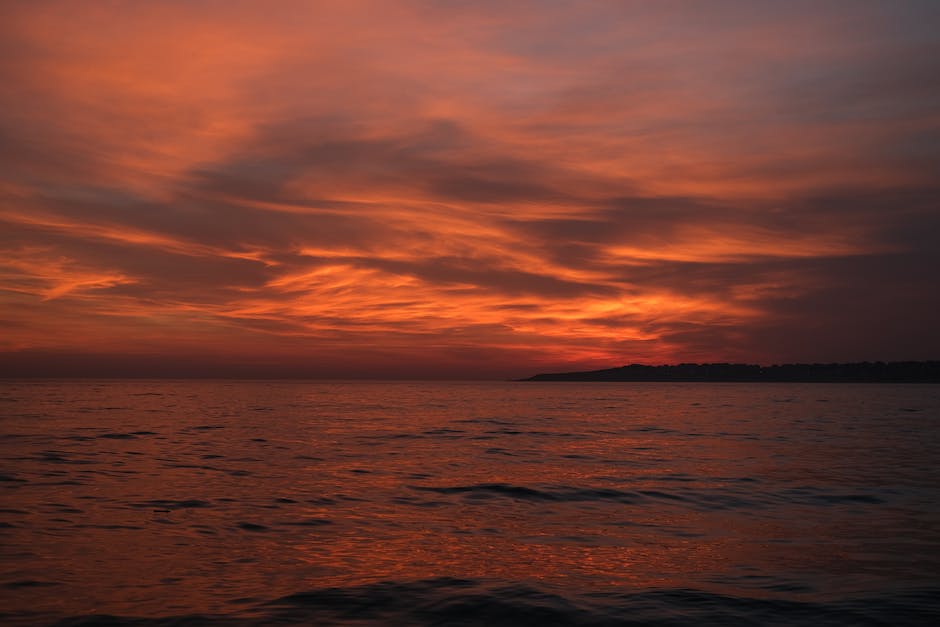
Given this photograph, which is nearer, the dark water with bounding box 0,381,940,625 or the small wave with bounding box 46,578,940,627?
the small wave with bounding box 46,578,940,627

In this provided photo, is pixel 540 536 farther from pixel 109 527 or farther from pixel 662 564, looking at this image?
pixel 109 527

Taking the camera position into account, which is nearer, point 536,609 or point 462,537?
point 536,609

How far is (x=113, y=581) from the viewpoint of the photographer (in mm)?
10797

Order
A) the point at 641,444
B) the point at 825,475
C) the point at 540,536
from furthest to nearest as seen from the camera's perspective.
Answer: the point at 641,444, the point at 825,475, the point at 540,536

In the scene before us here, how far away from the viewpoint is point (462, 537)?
14.2 metres

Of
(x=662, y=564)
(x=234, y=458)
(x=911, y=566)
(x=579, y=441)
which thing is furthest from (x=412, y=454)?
(x=911, y=566)

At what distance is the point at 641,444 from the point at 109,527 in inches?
997

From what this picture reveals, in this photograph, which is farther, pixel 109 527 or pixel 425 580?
pixel 109 527

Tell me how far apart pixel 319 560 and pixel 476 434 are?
2769cm

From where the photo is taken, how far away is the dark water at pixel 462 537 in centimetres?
985

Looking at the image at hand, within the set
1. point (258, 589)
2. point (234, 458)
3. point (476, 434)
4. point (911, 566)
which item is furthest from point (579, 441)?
Answer: point (258, 589)

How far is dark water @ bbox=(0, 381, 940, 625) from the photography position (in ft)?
32.3

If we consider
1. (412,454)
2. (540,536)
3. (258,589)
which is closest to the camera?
(258,589)

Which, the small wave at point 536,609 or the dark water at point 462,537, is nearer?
the small wave at point 536,609
